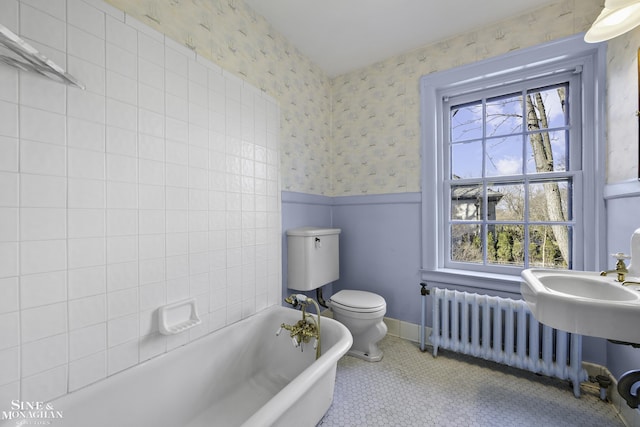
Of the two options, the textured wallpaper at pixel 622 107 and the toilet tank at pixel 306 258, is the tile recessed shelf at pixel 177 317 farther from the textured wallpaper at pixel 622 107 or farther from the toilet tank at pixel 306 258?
the textured wallpaper at pixel 622 107

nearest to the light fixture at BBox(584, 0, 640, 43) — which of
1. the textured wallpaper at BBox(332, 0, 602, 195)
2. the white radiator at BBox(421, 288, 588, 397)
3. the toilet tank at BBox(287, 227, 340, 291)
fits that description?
the textured wallpaper at BBox(332, 0, 602, 195)

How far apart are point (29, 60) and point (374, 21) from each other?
Answer: 1.89 meters

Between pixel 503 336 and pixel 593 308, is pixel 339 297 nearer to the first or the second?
pixel 503 336

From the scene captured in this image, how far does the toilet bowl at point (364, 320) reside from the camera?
1856 millimetres

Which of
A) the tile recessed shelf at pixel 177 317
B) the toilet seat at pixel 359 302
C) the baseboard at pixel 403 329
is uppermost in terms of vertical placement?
the tile recessed shelf at pixel 177 317

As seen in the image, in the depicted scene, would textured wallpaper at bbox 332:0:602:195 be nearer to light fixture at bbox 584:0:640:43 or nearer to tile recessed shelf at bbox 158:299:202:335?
light fixture at bbox 584:0:640:43

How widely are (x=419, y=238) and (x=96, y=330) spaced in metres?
2.08

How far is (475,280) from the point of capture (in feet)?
6.32

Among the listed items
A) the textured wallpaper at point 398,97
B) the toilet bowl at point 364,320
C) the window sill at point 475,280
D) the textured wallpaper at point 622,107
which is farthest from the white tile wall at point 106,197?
the textured wallpaper at point 622,107

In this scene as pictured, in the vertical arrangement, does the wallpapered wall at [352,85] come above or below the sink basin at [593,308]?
above

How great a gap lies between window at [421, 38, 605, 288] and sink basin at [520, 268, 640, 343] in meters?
0.61

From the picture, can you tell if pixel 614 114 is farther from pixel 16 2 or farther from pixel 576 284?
pixel 16 2

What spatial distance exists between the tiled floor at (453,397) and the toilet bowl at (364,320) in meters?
0.09

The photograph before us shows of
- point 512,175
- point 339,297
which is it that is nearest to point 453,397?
point 339,297
